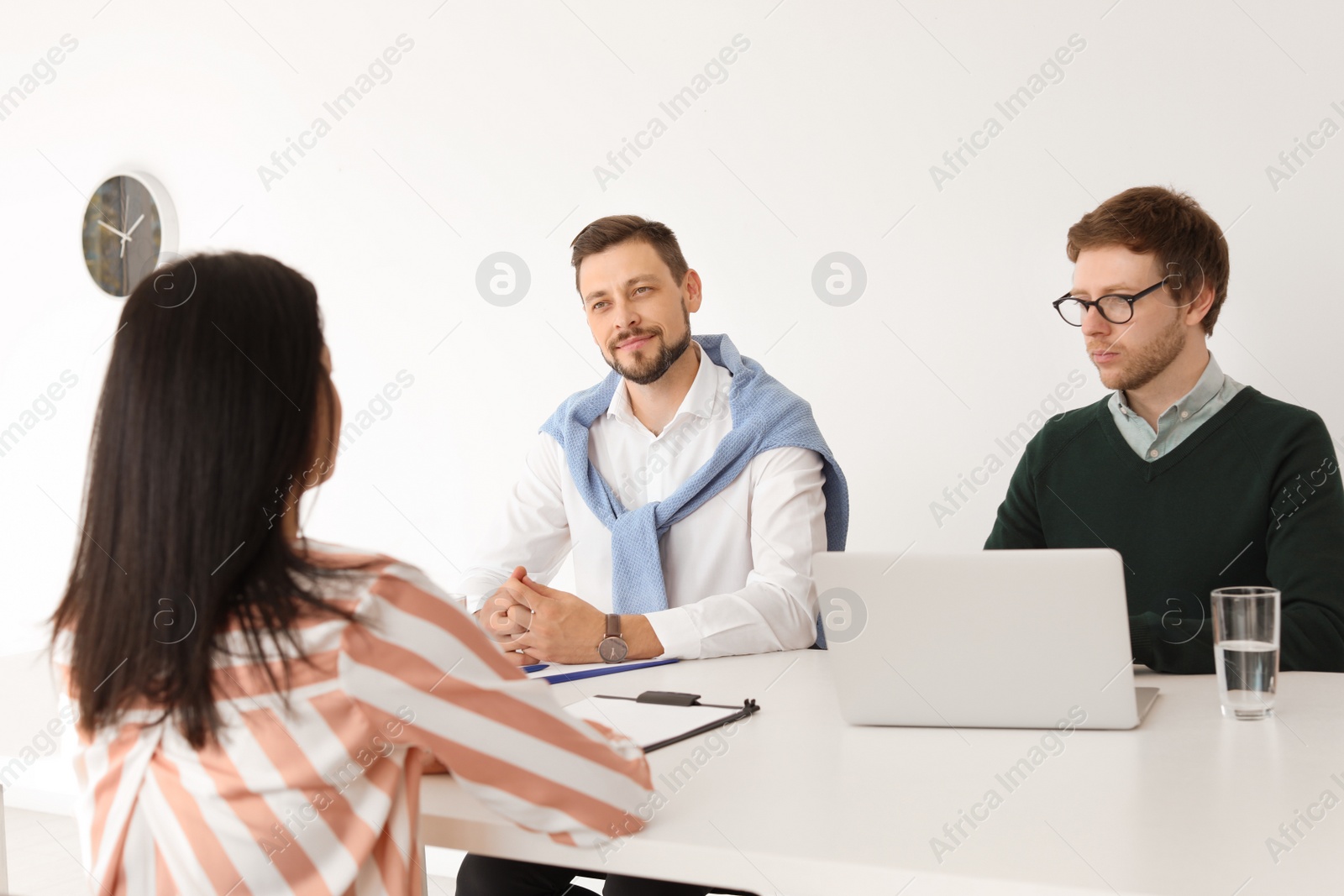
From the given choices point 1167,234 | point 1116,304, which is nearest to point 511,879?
point 1116,304

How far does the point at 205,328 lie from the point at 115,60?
140 inches

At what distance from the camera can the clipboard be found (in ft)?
3.90

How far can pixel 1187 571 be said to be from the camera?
1.80 metres

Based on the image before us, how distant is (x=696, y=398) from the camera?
2.23m

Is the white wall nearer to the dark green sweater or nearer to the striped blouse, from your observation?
the dark green sweater

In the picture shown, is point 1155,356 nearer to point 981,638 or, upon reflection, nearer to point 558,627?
point 981,638

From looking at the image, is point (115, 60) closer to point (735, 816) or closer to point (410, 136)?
point (410, 136)

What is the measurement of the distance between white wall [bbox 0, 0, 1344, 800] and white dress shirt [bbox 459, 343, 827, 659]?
571 millimetres

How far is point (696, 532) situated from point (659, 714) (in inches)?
32.6

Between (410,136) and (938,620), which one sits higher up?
(410,136)

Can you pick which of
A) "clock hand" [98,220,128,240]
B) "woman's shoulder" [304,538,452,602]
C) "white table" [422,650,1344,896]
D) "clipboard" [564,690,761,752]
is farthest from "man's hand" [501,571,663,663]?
"clock hand" [98,220,128,240]

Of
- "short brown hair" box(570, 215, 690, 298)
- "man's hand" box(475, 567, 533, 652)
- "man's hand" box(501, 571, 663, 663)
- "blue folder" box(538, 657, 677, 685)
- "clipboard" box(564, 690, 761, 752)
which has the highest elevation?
"short brown hair" box(570, 215, 690, 298)

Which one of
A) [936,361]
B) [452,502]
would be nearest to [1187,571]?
[936,361]

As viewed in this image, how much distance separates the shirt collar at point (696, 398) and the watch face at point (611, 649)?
663 millimetres
